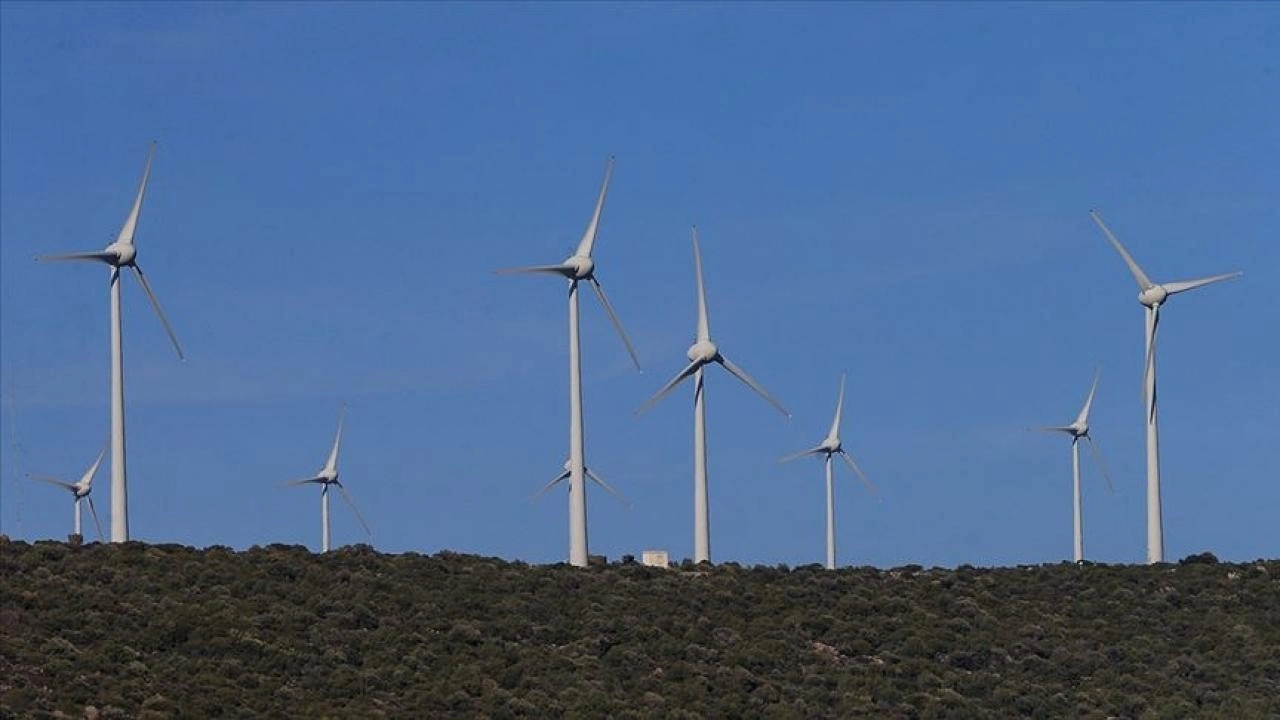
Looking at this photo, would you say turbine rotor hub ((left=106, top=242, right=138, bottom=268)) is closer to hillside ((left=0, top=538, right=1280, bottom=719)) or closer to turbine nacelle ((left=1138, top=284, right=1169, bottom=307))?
hillside ((left=0, top=538, right=1280, bottom=719))

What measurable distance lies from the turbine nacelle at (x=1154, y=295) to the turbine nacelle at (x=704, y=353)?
59.4 feet

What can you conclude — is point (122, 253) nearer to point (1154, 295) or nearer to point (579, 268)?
point (579, 268)

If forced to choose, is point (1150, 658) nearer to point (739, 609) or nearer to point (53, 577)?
point (739, 609)

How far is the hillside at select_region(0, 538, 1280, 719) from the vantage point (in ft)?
246

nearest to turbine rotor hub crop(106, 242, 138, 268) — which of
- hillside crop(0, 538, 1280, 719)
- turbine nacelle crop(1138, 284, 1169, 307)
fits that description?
hillside crop(0, 538, 1280, 719)

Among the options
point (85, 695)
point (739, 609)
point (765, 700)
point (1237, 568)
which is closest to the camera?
point (85, 695)

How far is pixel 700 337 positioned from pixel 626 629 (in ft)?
85.1

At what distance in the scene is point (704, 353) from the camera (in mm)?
108688

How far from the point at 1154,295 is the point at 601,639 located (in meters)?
35.5

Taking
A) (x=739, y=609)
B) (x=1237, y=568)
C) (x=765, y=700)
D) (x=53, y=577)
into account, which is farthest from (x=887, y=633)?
(x=53, y=577)

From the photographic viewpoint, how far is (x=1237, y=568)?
102688 mm

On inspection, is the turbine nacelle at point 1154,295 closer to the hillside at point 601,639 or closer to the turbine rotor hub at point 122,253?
the hillside at point 601,639

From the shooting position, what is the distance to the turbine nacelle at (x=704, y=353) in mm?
108500

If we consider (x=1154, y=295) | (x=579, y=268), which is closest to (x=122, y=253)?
(x=579, y=268)
